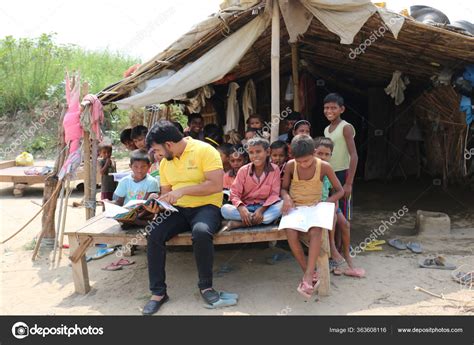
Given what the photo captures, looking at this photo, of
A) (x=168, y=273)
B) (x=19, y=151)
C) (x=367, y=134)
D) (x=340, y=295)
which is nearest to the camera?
(x=340, y=295)

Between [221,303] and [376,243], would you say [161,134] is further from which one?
[376,243]

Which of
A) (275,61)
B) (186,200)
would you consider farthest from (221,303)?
(275,61)

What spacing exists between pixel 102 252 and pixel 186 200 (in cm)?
183

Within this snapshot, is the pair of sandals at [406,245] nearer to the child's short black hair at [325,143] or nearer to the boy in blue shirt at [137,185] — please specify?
the child's short black hair at [325,143]

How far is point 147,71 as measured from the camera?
477cm

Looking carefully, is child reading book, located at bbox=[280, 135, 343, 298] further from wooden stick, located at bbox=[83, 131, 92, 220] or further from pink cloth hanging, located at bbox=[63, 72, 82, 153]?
pink cloth hanging, located at bbox=[63, 72, 82, 153]

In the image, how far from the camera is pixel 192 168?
3369 mm

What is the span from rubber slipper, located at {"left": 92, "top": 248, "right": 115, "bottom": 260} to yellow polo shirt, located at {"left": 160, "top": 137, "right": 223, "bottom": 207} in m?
1.69

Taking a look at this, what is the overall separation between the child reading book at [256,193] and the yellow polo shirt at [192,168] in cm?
23

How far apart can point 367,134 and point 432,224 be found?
4324mm

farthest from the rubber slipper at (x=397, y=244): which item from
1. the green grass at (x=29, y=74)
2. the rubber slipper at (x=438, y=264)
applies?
the green grass at (x=29, y=74)

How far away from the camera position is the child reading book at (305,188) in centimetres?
323
